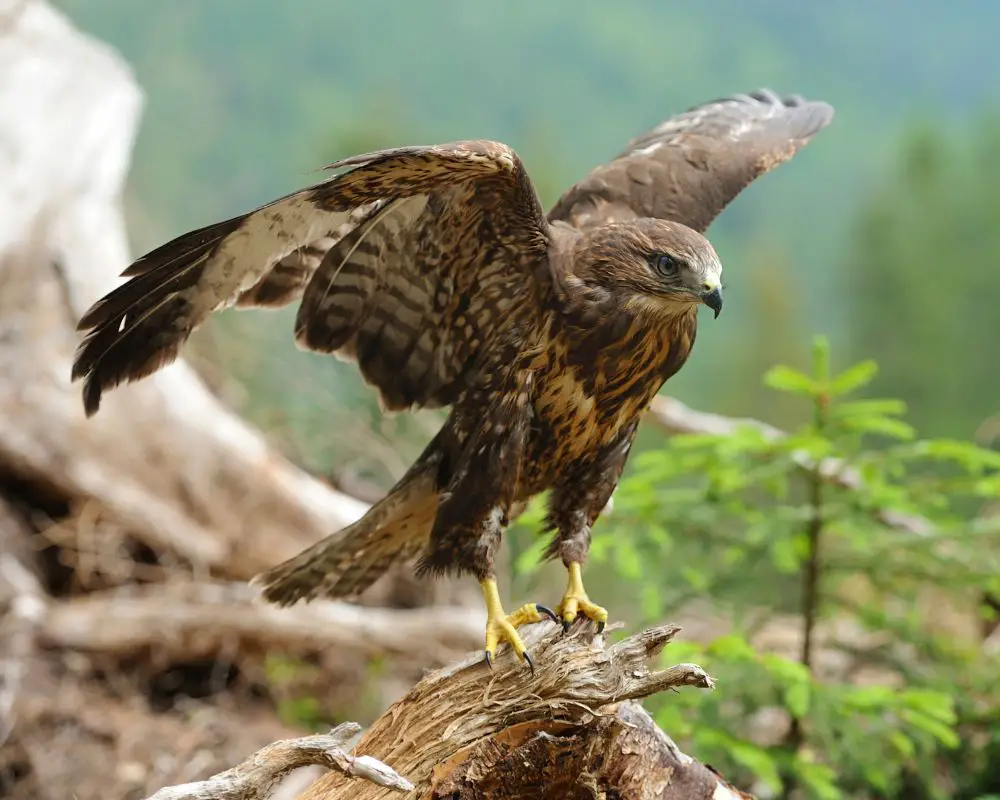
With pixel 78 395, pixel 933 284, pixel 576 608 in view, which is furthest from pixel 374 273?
pixel 933 284

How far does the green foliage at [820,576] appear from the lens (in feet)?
10.7

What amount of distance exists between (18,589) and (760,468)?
3.18 metres

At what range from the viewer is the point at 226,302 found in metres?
2.39

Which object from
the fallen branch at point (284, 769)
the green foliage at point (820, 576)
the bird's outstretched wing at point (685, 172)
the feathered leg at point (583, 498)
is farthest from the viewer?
the green foliage at point (820, 576)

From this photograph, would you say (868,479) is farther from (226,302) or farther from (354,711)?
(354,711)

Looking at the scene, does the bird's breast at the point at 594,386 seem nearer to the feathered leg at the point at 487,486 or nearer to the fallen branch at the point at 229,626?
the feathered leg at the point at 487,486

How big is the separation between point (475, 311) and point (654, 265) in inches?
19.2

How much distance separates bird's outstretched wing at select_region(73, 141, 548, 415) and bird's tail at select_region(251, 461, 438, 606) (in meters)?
0.26

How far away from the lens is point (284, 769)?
80.0 inches

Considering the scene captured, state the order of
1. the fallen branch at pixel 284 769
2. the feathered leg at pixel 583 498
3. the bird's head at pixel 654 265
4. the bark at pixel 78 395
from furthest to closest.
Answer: the bark at pixel 78 395 → the feathered leg at pixel 583 498 → the bird's head at pixel 654 265 → the fallen branch at pixel 284 769

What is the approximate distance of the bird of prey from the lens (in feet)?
7.38

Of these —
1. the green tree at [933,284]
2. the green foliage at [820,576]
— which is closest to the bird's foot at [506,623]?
the green foliage at [820,576]

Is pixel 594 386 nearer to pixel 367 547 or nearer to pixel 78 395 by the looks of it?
pixel 367 547

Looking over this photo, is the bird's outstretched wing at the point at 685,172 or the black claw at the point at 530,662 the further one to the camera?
the bird's outstretched wing at the point at 685,172
